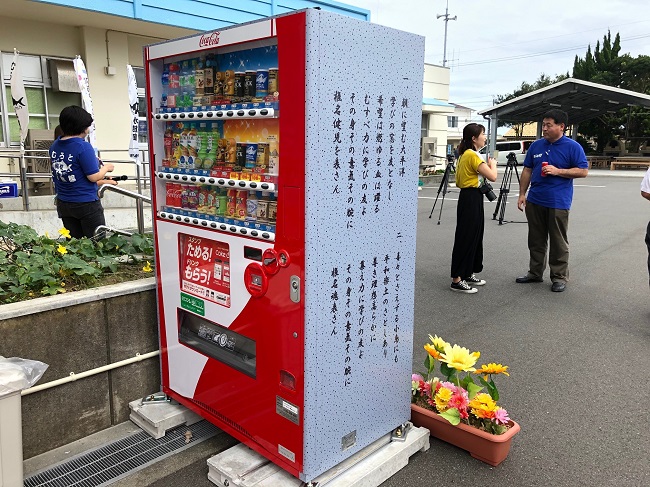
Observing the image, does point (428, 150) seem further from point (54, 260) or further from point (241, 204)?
point (241, 204)

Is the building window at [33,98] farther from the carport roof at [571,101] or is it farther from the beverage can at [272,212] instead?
the carport roof at [571,101]

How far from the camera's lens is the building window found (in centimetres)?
960

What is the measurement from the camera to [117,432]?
3.08m

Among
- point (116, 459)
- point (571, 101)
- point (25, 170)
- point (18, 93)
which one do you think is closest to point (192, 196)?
point (116, 459)

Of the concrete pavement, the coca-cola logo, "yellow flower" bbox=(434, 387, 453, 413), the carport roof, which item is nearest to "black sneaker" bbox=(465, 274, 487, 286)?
the concrete pavement

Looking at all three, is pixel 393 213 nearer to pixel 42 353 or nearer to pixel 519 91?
pixel 42 353

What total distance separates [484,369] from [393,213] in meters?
1.08

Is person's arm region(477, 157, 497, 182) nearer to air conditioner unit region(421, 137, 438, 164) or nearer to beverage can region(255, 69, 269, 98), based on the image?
beverage can region(255, 69, 269, 98)

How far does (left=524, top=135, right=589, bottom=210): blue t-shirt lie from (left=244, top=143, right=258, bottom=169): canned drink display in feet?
14.0

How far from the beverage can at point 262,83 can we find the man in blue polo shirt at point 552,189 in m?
3.97

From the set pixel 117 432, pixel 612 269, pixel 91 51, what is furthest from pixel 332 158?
pixel 91 51

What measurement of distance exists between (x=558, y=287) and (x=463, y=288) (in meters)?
1.11

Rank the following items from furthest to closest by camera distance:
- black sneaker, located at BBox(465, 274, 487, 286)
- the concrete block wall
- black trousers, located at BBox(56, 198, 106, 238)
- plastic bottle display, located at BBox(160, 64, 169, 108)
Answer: black sneaker, located at BBox(465, 274, 487, 286), black trousers, located at BBox(56, 198, 106, 238), plastic bottle display, located at BBox(160, 64, 169, 108), the concrete block wall

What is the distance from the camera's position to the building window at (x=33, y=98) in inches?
378
